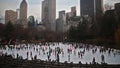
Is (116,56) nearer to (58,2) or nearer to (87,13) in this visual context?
(87,13)

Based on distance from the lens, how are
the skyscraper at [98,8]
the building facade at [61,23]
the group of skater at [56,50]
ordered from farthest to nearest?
the building facade at [61,23] → the skyscraper at [98,8] → the group of skater at [56,50]

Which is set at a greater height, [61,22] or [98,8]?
[98,8]

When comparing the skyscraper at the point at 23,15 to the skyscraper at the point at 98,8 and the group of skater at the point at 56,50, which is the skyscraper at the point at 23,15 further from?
the skyscraper at the point at 98,8

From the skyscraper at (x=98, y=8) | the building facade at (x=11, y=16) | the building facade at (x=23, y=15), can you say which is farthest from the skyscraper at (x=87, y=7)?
the building facade at (x=11, y=16)

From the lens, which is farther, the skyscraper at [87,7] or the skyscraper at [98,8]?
the skyscraper at [87,7]

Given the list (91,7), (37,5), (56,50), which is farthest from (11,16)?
(91,7)

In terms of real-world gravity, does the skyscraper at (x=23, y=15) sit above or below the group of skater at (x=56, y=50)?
above

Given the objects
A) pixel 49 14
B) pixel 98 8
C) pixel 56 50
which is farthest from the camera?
pixel 49 14

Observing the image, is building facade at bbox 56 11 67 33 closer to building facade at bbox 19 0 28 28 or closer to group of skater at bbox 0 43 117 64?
group of skater at bbox 0 43 117 64

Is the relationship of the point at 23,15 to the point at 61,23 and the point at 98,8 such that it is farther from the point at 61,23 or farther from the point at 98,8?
the point at 98,8

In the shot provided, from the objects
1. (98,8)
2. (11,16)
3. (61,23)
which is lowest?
(61,23)
